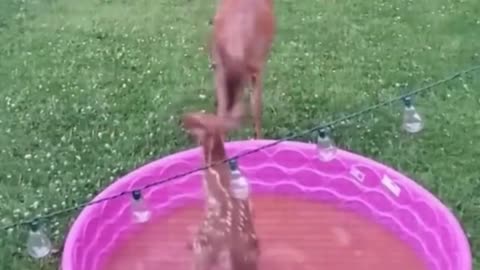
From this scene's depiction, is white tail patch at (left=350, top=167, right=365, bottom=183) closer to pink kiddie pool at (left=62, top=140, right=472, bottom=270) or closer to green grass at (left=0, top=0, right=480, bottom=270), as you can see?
pink kiddie pool at (left=62, top=140, right=472, bottom=270)

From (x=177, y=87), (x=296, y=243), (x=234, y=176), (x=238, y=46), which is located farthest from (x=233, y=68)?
(x=177, y=87)

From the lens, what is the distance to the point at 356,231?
90.4 inches

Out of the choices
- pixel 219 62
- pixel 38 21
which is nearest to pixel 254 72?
pixel 219 62

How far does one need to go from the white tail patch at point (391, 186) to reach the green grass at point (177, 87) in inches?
8.6

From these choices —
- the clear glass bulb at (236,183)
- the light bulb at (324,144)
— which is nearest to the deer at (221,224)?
the clear glass bulb at (236,183)

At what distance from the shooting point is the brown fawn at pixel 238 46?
5.19 ft

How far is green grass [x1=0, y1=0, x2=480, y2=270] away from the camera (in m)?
2.57

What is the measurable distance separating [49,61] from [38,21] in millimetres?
308

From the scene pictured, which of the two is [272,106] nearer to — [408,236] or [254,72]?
[408,236]

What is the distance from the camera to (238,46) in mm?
1579

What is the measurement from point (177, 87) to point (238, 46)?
1.41m

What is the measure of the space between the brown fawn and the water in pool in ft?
2.09

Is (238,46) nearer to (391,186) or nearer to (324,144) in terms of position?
(324,144)

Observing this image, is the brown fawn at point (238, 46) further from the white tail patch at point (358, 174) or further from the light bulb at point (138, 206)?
the white tail patch at point (358, 174)
